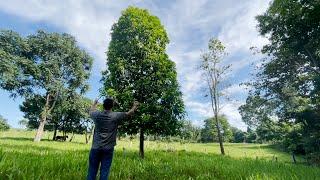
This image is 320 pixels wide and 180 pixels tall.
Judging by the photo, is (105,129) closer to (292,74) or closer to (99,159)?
(99,159)

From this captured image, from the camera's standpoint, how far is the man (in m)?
7.61

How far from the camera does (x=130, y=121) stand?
19.2 meters

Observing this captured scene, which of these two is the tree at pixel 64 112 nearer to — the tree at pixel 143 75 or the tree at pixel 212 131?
the tree at pixel 143 75

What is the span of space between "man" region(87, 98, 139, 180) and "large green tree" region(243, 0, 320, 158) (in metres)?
18.8

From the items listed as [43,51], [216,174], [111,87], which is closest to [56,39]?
[43,51]

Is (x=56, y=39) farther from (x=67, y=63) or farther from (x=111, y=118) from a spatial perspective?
(x=111, y=118)

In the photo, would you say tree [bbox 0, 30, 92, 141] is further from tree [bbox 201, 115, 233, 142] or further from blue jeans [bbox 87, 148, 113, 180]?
tree [bbox 201, 115, 233, 142]

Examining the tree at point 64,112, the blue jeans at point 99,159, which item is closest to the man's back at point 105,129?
the blue jeans at point 99,159

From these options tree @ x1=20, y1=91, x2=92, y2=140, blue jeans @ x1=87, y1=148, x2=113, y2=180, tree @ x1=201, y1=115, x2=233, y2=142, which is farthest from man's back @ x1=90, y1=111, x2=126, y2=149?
tree @ x1=201, y1=115, x2=233, y2=142

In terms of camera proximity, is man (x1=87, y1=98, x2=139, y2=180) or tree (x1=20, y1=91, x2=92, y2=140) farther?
tree (x1=20, y1=91, x2=92, y2=140)

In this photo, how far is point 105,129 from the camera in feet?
25.7

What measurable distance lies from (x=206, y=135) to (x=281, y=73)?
108776mm

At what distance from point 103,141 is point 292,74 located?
3062 centimetres

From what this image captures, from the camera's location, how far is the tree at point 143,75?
19172 mm
